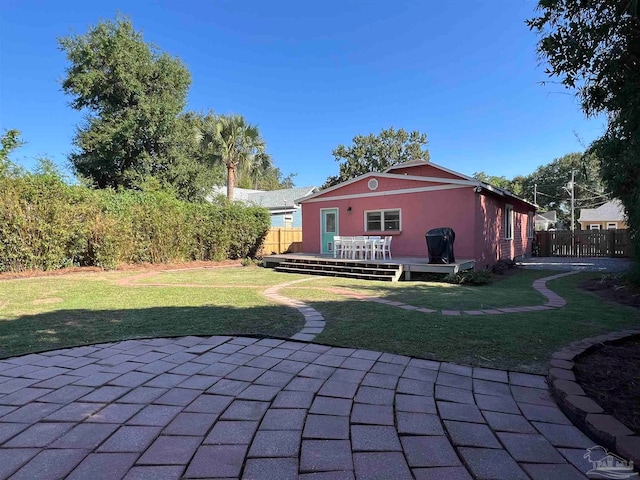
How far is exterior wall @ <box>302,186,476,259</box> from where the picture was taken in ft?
36.6

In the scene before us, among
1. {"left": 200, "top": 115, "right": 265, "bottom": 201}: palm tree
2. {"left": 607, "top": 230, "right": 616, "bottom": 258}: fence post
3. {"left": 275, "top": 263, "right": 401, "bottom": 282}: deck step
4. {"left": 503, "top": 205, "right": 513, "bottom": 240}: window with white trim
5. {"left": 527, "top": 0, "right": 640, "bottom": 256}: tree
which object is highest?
{"left": 200, "top": 115, "right": 265, "bottom": 201}: palm tree

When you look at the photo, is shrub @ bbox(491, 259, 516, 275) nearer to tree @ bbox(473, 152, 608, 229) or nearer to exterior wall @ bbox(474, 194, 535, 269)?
exterior wall @ bbox(474, 194, 535, 269)

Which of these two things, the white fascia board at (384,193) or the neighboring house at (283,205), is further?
the neighboring house at (283,205)

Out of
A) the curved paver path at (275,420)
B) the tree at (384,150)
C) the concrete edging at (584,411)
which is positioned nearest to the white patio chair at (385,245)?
the concrete edging at (584,411)

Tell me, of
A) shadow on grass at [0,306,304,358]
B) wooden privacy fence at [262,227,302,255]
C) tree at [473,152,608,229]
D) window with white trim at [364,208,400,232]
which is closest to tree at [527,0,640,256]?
shadow on grass at [0,306,304,358]

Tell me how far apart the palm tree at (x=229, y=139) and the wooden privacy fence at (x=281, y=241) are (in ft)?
12.6

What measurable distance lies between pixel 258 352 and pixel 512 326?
3157mm

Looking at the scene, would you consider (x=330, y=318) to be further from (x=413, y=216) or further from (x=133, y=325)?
(x=413, y=216)

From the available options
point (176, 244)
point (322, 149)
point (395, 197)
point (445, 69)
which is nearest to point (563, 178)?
point (322, 149)

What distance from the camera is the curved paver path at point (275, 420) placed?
176 centimetres

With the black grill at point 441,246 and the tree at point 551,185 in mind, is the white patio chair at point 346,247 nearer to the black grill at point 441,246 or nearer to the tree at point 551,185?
the black grill at point 441,246

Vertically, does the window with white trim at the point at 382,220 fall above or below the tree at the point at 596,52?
below

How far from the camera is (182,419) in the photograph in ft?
7.25

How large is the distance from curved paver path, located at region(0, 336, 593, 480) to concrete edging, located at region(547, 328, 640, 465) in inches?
2.9
